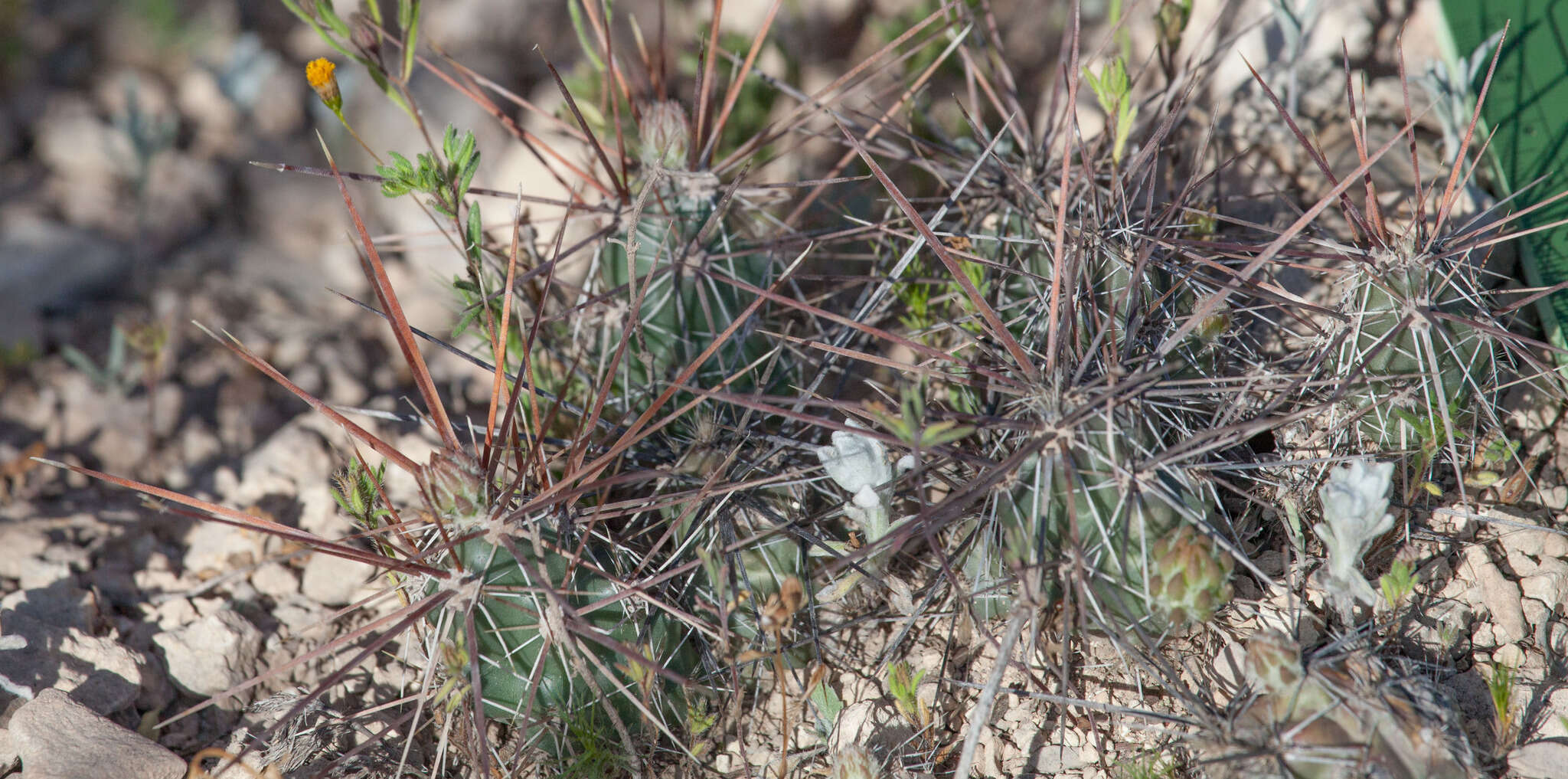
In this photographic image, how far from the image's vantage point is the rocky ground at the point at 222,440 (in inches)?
66.7

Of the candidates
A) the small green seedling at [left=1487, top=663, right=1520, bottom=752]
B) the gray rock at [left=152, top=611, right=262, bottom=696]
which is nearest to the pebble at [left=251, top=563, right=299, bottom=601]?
the gray rock at [left=152, top=611, right=262, bottom=696]

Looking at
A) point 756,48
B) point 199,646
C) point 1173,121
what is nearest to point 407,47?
point 756,48

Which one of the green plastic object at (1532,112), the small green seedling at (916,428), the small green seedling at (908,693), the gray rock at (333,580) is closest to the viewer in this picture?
the small green seedling at (916,428)

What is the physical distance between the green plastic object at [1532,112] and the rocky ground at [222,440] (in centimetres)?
23

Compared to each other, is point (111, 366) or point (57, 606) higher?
point (111, 366)

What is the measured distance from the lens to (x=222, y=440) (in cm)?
282

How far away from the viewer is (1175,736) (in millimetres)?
1593

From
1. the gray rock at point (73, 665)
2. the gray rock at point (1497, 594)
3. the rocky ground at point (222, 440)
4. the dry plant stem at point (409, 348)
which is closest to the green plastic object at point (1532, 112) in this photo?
the rocky ground at point (222, 440)

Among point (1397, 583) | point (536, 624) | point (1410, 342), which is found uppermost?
point (1410, 342)

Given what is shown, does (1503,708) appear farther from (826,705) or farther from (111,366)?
(111,366)

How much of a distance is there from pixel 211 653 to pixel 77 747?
1.16 ft

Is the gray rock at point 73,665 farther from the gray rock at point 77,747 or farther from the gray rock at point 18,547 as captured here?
the gray rock at point 18,547

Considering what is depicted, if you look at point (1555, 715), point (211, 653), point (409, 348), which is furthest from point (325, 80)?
point (1555, 715)

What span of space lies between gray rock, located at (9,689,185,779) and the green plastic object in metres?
2.66
